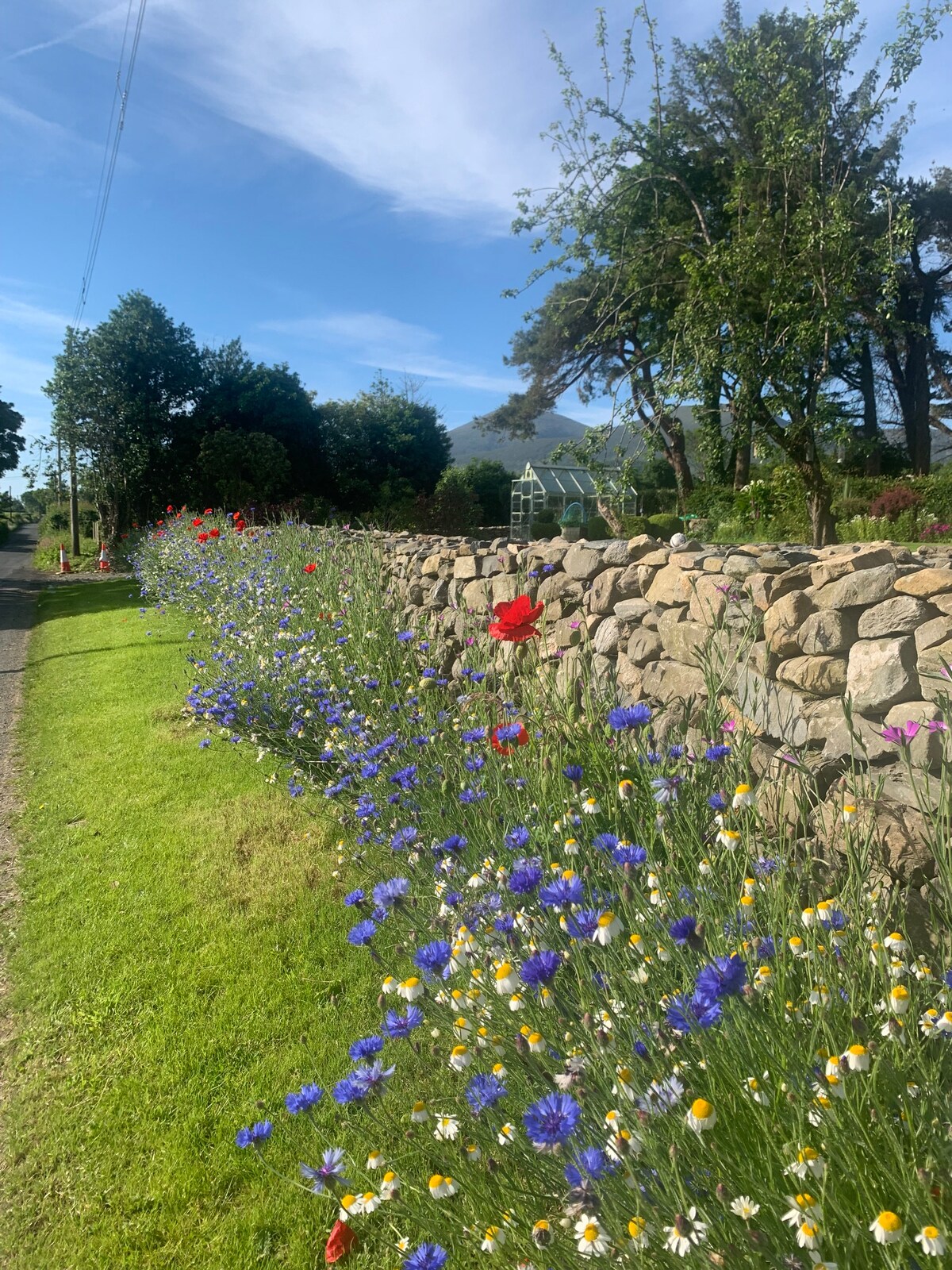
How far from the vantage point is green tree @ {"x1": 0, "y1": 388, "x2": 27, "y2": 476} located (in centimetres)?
2962

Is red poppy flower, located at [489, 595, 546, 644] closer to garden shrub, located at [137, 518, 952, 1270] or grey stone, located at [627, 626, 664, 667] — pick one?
garden shrub, located at [137, 518, 952, 1270]

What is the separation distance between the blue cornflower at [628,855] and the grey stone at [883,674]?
4.89 ft

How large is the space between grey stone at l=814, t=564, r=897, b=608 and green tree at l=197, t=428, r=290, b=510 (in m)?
19.4

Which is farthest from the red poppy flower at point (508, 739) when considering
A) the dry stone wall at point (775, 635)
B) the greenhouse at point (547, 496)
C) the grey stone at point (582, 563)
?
the greenhouse at point (547, 496)

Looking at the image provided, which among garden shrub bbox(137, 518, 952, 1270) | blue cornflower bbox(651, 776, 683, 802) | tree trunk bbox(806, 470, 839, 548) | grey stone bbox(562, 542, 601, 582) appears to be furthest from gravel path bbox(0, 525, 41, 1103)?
tree trunk bbox(806, 470, 839, 548)

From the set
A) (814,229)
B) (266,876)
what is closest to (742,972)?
(266,876)

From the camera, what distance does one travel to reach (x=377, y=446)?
24547 millimetres

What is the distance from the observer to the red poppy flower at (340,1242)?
1.53 meters

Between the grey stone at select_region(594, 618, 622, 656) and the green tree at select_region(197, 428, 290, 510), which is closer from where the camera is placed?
the grey stone at select_region(594, 618, 622, 656)

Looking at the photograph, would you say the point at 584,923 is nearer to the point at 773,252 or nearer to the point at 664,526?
the point at 773,252

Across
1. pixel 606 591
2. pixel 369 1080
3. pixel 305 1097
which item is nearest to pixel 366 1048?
pixel 369 1080

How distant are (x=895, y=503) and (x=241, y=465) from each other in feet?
52.3

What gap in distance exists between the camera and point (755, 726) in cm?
274

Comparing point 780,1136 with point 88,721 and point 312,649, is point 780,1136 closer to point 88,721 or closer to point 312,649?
point 312,649
